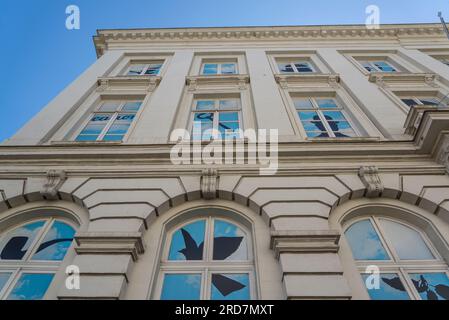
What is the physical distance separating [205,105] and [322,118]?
5.02 m

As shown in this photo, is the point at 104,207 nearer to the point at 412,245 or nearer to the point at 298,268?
the point at 298,268

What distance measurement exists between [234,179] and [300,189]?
1.76 metres

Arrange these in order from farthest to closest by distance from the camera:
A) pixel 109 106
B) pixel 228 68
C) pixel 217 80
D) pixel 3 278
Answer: pixel 228 68 < pixel 217 80 < pixel 109 106 < pixel 3 278

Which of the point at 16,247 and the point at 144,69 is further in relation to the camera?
the point at 144,69

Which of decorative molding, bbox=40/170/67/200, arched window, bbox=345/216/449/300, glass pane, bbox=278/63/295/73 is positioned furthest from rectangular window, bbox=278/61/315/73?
decorative molding, bbox=40/170/67/200

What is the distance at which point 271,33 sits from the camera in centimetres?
1931

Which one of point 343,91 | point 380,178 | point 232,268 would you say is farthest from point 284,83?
point 232,268

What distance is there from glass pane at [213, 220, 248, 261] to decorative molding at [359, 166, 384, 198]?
11.5ft

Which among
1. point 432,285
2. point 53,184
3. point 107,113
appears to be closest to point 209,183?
point 53,184

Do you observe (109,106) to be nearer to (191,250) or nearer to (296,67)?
(191,250)

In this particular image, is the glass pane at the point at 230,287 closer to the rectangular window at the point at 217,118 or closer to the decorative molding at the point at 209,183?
the decorative molding at the point at 209,183

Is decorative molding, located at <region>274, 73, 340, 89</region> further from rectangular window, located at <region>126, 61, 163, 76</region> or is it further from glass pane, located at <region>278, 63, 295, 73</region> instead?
rectangular window, located at <region>126, 61, 163, 76</region>

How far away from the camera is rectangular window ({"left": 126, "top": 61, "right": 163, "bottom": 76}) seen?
16.3 m

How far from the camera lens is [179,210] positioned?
737cm
